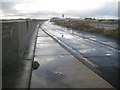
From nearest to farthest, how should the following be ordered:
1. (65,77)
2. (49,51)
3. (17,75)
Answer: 1. (65,77)
2. (17,75)
3. (49,51)

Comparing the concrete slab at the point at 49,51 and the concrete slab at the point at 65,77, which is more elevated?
the concrete slab at the point at 49,51

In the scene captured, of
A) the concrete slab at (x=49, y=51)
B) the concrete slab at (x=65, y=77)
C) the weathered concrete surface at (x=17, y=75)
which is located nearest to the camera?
the concrete slab at (x=65, y=77)

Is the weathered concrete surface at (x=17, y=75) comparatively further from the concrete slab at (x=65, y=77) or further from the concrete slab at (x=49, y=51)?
the concrete slab at (x=49, y=51)

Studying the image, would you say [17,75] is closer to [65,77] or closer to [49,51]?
[65,77]

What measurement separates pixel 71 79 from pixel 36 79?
1.14 meters

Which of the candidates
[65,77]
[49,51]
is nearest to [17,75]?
[65,77]

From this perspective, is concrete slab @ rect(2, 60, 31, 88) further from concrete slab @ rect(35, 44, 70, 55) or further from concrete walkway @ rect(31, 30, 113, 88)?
concrete slab @ rect(35, 44, 70, 55)

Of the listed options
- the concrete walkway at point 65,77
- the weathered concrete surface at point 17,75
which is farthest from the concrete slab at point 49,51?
the concrete walkway at point 65,77

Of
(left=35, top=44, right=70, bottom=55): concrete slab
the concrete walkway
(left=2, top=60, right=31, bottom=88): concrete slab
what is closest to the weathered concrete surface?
(left=2, top=60, right=31, bottom=88): concrete slab

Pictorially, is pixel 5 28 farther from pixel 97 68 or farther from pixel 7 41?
pixel 97 68

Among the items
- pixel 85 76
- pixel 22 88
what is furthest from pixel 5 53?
pixel 85 76

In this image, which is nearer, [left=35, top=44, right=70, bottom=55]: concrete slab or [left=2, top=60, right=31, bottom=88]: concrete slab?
[left=2, top=60, right=31, bottom=88]: concrete slab

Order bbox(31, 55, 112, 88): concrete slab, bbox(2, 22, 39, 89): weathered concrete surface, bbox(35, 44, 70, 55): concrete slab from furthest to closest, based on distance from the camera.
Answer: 1. bbox(35, 44, 70, 55): concrete slab
2. bbox(2, 22, 39, 89): weathered concrete surface
3. bbox(31, 55, 112, 88): concrete slab

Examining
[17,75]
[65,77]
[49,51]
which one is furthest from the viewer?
[49,51]
